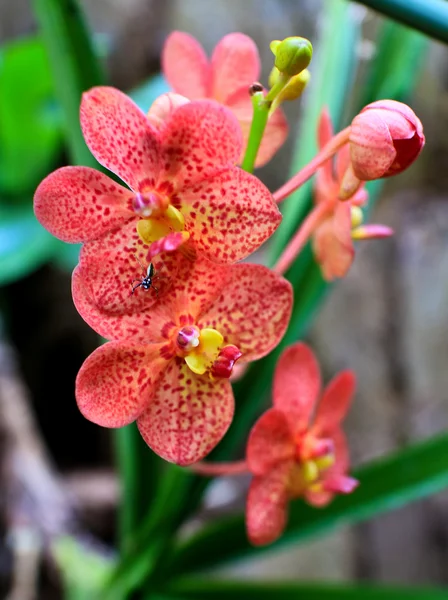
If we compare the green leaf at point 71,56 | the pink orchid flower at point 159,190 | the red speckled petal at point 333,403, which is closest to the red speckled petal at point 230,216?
the pink orchid flower at point 159,190

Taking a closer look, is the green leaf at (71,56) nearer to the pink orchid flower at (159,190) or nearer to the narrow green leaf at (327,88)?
the narrow green leaf at (327,88)

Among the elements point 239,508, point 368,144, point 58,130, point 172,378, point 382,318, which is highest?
point 368,144

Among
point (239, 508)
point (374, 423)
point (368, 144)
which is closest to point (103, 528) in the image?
point (239, 508)

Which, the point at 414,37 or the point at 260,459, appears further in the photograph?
the point at 414,37

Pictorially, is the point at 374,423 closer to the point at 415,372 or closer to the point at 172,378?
the point at 415,372

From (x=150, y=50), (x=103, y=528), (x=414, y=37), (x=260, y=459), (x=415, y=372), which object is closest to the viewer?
(x=260, y=459)

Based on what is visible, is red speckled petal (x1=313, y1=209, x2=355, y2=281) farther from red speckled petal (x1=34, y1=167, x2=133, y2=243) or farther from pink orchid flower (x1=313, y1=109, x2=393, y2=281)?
red speckled petal (x1=34, y1=167, x2=133, y2=243)

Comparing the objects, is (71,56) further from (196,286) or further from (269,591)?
(269,591)

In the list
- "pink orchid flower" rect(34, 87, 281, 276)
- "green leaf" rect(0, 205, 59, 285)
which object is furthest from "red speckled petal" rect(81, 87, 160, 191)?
"green leaf" rect(0, 205, 59, 285)

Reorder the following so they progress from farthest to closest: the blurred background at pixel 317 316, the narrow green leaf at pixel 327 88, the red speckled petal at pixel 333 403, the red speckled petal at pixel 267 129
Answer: the blurred background at pixel 317 316 < the narrow green leaf at pixel 327 88 < the red speckled petal at pixel 333 403 < the red speckled petal at pixel 267 129
